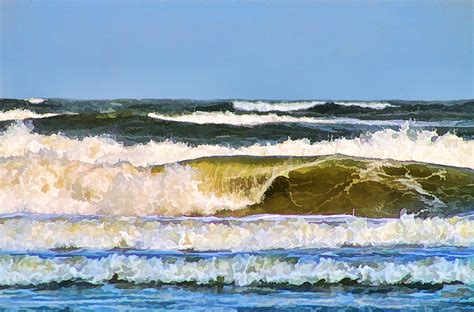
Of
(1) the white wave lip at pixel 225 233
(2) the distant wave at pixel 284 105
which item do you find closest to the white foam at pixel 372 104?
(2) the distant wave at pixel 284 105

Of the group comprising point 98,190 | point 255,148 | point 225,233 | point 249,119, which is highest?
point 249,119

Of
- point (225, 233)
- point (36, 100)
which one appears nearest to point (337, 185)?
point (225, 233)

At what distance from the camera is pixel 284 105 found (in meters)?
2.34

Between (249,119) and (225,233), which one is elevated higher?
(249,119)

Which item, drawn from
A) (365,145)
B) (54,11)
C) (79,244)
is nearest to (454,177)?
(365,145)

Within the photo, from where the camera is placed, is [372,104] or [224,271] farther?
[372,104]

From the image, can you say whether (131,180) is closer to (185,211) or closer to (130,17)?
(185,211)

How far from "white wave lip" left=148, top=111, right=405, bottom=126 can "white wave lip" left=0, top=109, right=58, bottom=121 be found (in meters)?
0.38

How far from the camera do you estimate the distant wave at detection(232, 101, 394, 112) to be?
2.33m

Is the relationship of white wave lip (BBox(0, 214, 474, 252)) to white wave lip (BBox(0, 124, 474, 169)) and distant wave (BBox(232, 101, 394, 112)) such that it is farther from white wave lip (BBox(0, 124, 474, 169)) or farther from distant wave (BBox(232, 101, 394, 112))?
distant wave (BBox(232, 101, 394, 112))

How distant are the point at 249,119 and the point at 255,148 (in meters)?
0.11

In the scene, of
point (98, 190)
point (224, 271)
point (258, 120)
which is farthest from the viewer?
point (258, 120)

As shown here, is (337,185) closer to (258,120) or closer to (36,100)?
(258,120)

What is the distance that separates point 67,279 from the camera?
2172mm
